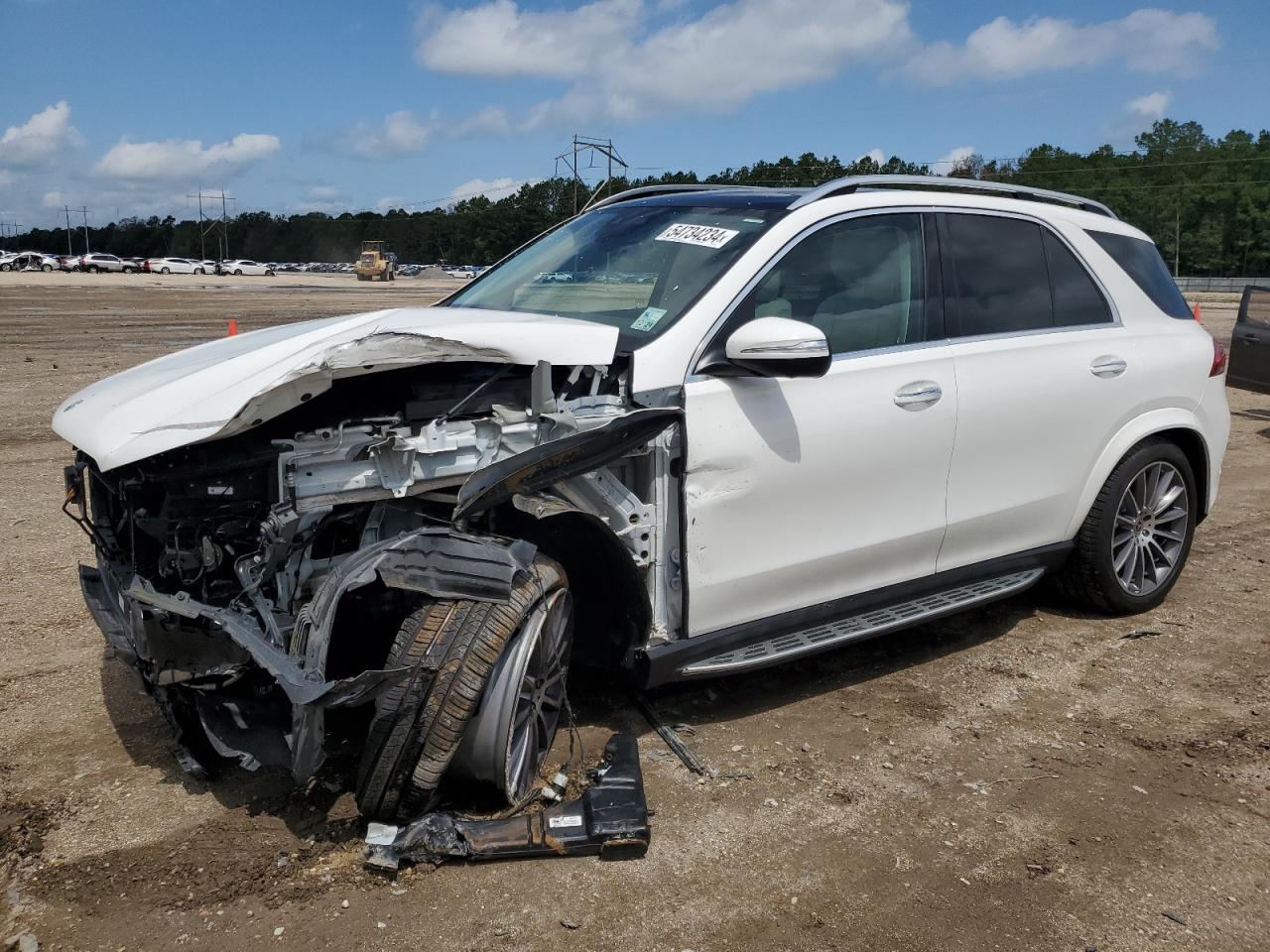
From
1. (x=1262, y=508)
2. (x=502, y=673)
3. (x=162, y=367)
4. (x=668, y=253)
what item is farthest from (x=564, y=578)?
(x=1262, y=508)

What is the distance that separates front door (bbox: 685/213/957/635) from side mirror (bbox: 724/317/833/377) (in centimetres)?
13

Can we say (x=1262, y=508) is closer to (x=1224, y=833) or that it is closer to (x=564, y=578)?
(x=1224, y=833)

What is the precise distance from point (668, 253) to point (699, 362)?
0.65 meters

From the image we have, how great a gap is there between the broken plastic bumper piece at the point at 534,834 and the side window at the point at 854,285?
168cm

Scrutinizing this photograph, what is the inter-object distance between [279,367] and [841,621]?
7.38 ft

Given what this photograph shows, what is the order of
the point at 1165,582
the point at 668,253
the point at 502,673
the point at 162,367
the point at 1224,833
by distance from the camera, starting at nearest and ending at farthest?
the point at 502,673
the point at 1224,833
the point at 162,367
the point at 668,253
the point at 1165,582

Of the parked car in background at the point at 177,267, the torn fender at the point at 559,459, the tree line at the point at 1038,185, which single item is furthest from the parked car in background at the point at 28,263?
the torn fender at the point at 559,459

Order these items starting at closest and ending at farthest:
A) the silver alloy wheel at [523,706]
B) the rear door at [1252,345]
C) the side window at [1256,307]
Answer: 1. the silver alloy wheel at [523,706]
2. the rear door at [1252,345]
3. the side window at [1256,307]

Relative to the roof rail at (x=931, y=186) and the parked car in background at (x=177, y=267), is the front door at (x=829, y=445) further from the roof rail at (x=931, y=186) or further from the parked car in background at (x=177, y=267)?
the parked car in background at (x=177, y=267)

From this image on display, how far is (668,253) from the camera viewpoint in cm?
396

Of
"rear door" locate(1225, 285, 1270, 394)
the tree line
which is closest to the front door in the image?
"rear door" locate(1225, 285, 1270, 394)

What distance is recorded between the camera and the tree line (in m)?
77.5

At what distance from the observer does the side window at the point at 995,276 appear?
169 inches

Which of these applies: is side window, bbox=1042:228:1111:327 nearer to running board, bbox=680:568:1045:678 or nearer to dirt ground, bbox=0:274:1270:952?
running board, bbox=680:568:1045:678
